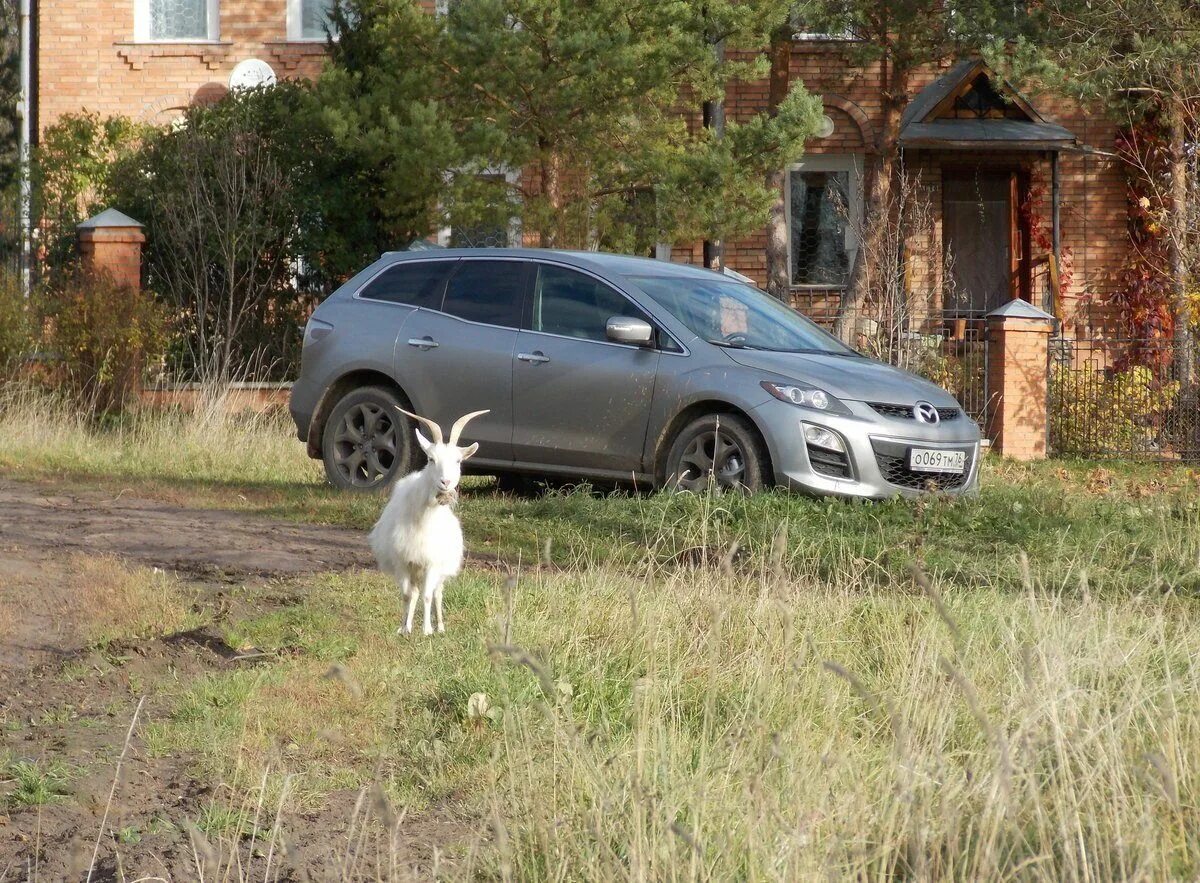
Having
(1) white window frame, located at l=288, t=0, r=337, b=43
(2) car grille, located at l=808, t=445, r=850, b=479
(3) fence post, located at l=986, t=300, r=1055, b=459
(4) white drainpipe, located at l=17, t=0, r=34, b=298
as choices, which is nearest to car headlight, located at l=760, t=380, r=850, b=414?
(2) car grille, located at l=808, t=445, r=850, b=479

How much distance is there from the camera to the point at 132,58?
1004 inches

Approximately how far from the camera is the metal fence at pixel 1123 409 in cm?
1761

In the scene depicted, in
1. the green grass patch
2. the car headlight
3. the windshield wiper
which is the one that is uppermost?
the windshield wiper

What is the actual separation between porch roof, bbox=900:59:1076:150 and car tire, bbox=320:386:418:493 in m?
12.8

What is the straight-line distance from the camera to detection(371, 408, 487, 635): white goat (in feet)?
23.5

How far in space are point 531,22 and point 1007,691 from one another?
47.2ft

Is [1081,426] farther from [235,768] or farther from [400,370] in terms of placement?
[235,768]

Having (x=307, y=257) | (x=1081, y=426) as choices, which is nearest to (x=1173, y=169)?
(x=1081, y=426)

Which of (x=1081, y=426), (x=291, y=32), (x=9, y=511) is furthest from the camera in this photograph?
(x=291, y=32)

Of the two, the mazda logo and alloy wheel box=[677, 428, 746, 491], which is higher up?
→ the mazda logo

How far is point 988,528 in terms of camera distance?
412 inches

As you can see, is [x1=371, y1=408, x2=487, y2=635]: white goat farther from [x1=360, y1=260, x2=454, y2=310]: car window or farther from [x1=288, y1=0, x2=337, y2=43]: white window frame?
[x1=288, y1=0, x2=337, y2=43]: white window frame

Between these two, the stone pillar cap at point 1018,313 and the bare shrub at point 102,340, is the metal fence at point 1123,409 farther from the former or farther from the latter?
the bare shrub at point 102,340

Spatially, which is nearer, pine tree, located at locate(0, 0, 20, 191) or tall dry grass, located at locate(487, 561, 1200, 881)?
tall dry grass, located at locate(487, 561, 1200, 881)
